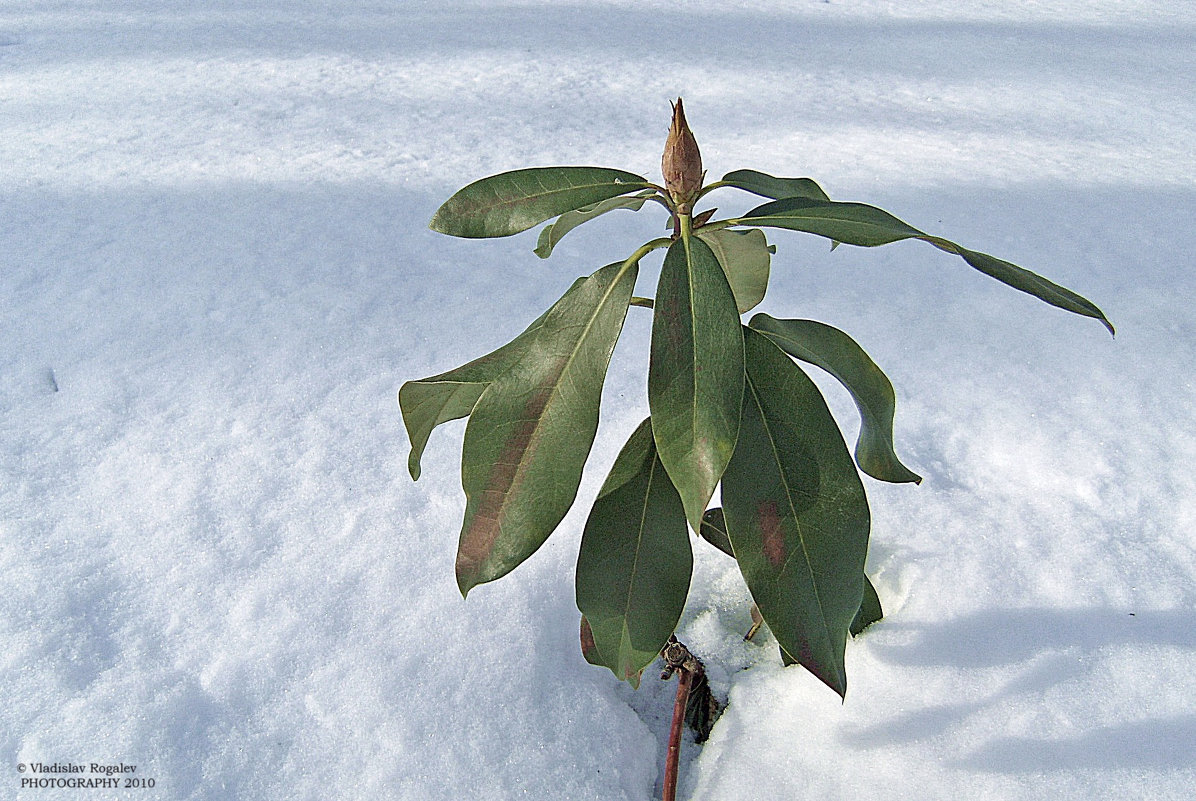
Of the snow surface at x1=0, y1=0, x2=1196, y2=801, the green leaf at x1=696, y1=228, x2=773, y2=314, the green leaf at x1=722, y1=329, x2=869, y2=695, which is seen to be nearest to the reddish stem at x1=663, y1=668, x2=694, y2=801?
the snow surface at x1=0, y1=0, x2=1196, y2=801

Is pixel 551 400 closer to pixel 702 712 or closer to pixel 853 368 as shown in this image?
pixel 853 368

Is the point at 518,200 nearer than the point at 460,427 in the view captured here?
Yes

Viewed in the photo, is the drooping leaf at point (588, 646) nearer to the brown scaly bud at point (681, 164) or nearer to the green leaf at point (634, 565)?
the green leaf at point (634, 565)

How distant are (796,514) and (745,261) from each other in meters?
0.22

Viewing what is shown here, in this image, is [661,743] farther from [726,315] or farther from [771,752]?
[726,315]

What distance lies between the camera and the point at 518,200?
0.62m

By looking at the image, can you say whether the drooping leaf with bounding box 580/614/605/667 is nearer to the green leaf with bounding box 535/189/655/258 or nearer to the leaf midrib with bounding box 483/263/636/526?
the leaf midrib with bounding box 483/263/636/526

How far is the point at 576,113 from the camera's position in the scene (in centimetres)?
186

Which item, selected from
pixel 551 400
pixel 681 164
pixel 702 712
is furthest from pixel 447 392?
pixel 702 712

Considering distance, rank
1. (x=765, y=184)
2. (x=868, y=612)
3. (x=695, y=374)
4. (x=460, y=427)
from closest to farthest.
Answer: (x=695, y=374) → (x=765, y=184) → (x=868, y=612) → (x=460, y=427)

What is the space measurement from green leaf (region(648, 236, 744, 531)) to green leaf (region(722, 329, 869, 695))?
0.25 ft

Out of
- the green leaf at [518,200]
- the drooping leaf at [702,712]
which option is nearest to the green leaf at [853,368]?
the green leaf at [518,200]

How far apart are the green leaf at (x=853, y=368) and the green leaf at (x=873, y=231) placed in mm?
70

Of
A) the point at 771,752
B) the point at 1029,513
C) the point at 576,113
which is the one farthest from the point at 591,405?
the point at 576,113
